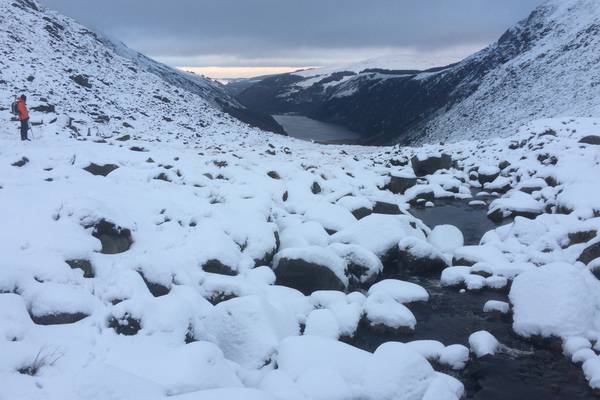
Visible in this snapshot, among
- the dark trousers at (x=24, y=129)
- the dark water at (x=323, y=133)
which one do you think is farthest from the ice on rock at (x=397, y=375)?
the dark water at (x=323, y=133)

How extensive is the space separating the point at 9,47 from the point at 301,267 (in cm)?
4358

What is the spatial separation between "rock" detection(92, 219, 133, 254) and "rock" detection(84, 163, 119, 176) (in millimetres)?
5041

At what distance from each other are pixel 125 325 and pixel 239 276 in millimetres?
3625

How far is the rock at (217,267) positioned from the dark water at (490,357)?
3283mm

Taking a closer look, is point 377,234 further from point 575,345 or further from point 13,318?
point 13,318

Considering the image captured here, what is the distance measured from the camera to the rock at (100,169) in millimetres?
15312

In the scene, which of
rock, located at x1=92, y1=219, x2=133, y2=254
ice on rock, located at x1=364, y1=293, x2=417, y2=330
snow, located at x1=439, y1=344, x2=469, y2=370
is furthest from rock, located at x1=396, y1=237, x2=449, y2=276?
rock, located at x1=92, y1=219, x2=133, y2=254

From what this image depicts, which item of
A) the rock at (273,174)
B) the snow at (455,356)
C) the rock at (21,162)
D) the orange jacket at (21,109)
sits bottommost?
the snow at (455,356)

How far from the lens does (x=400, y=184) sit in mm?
24453

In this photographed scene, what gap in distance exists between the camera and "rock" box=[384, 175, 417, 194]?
24.4m

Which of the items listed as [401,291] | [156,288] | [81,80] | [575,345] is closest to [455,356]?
[575,345]

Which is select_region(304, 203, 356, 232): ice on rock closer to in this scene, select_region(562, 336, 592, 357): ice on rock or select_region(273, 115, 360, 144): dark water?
select_region(562, 336, 592, 357): ice on rock

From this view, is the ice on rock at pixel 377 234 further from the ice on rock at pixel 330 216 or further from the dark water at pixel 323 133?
the dark water at pixel 323 133

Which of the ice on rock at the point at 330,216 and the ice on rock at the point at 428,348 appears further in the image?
the ice on rock at the point at 330,216
